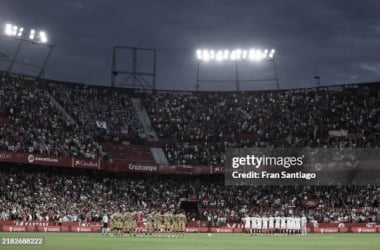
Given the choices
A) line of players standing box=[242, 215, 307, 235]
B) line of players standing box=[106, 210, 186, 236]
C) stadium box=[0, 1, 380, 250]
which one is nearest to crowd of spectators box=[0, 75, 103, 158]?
stadium box=[0, 1, 380, 250]

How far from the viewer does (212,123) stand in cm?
8362

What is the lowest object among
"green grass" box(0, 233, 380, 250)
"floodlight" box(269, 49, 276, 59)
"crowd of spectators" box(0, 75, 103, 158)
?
"green grass" box(0, 233, 380, 250)

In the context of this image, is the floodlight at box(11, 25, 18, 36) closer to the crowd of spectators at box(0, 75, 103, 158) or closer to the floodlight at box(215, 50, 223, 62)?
the crowd of spectators at box(0, 75, 103, 158)

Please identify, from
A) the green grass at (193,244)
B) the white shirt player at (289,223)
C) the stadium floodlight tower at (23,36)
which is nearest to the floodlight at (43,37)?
the stadium floodlight tower at (23,36)

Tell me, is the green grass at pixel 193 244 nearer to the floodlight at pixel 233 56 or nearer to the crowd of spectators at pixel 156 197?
the crowd of spectators at pixel 156 197

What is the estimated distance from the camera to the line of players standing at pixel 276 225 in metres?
53.2

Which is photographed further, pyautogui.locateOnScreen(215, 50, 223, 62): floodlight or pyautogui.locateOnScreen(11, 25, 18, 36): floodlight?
pyautogui.locateOnScreen(215, 50, 223, 62): floodlight

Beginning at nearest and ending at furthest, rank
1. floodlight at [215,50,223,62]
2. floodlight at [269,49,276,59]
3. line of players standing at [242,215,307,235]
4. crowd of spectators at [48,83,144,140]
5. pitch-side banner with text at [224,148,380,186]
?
line of players standing at [242,215,307,235] → pitch-side banner with text at [224,148,380,186] → crowd of spectators at [48,83,144,140] → floodlight at [269,49,276,59] → floodlight at [215,50,223,62]

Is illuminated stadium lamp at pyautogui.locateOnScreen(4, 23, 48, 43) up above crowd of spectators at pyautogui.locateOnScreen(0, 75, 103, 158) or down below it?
above

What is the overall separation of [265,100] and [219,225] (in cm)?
2735

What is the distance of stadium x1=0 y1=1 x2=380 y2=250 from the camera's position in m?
62.6

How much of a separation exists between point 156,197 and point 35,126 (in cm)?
1572

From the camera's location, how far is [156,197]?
238ft

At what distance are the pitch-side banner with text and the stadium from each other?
0.12 meters
